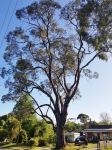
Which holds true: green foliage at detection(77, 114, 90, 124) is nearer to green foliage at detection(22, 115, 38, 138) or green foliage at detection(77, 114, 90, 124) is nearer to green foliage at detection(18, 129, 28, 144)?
green foliage at detection(22, 115, 38, 138)

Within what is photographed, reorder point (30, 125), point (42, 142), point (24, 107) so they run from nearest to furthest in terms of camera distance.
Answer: point (24, 107) < point (42, 142) < point (30, 125)

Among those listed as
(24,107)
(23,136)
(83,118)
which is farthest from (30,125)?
(83,118)

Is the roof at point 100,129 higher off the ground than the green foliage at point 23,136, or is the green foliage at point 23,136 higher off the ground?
the roof at point 100,129

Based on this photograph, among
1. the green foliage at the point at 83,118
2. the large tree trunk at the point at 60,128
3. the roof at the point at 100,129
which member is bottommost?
the large tree trunk at the point at 60,128

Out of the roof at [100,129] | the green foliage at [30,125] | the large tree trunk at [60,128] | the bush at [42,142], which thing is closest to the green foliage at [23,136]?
the green foliage at [30,125]

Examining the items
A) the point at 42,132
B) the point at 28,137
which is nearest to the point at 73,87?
the point at 42,132

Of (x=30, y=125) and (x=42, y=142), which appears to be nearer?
(x=42, y=142)

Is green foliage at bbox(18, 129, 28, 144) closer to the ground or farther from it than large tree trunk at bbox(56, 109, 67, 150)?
farther from it

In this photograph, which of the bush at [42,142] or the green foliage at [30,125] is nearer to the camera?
the bush at [42,142]

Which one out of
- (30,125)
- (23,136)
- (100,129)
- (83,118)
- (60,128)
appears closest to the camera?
(60,128)

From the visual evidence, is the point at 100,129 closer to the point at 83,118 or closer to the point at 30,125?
the point at 30,125

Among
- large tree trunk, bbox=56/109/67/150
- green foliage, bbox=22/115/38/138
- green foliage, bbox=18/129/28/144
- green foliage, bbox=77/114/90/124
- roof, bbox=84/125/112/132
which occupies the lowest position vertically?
large tree trunk, bbox=56/109/67/150

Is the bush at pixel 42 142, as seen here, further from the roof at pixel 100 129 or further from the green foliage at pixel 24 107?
the roof at pixel 100 129

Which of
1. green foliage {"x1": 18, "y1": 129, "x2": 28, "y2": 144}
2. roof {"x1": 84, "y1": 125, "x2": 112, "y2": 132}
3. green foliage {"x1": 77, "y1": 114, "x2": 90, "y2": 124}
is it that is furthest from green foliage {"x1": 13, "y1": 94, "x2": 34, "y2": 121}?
green foliage {"x1": 77, "y1": 114, "x2": 90, "y2": 124}
